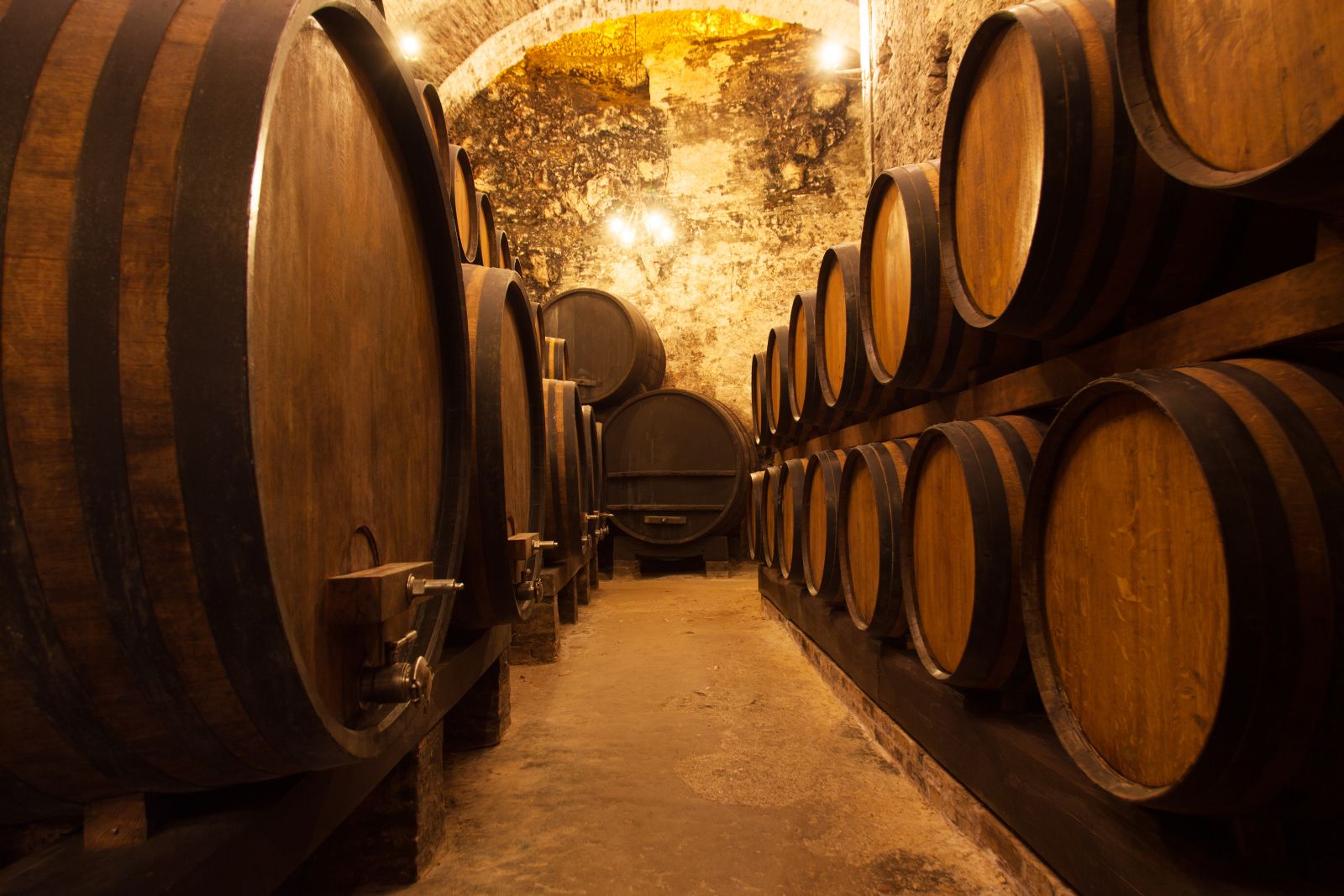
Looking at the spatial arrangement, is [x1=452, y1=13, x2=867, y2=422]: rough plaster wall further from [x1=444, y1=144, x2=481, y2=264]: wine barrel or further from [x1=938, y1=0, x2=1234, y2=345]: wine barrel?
[x1=938, y1=0, x2=1234, y2=345]: wine barrel

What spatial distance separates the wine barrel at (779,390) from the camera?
15.3ft

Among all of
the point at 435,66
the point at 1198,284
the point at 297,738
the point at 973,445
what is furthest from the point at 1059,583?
the point at 435,66

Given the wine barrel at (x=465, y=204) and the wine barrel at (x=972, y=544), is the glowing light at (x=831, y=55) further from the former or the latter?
the wine barrel at (x=972, y=544)

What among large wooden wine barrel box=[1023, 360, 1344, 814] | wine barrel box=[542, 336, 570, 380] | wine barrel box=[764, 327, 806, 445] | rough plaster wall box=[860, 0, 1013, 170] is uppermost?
rough plaster wall box=[860, 0, 1013, 170]

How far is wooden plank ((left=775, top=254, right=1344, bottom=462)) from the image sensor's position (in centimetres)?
106

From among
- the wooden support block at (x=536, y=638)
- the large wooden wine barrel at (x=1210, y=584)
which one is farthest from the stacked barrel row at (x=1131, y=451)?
the wooden support block at (x=536, y=638)

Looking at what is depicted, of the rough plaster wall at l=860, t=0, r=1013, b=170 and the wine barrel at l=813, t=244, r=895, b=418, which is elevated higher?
the rough plaster wall at l=860, t=0, r=1013, b=170

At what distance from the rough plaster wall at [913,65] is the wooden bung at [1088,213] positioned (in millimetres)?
1790

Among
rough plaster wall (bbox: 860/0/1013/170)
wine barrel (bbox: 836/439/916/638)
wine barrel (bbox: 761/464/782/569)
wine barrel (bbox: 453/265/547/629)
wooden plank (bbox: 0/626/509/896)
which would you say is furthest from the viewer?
wine barrel (bbox: 761/464/782/569)

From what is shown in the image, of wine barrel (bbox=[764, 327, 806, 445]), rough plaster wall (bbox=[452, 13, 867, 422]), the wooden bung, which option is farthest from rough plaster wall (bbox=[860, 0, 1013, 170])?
rough plaster wall (bbox=[452, 13, 867, 422])

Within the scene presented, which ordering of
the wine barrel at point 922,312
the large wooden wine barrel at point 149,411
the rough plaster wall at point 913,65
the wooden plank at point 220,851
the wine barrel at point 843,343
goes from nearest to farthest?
the large wooden wine barrel at point 149,411, the wooden plank at point 220,851, the wine barrel at point 922,312, the wine barrel at point 843,343, the rough plaster wall at point 913,65

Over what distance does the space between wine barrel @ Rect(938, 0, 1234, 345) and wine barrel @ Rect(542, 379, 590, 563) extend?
2560 millimetres

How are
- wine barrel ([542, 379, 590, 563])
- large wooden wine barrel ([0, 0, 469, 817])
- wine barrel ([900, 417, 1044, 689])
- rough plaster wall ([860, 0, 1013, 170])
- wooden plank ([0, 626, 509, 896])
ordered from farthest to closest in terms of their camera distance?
wine barrel ([542, 379, 590, 563]) → rough plaster wall ([860, 0, 1013, 170]) → wine barrel ([900, 417, 1044, 689]) → wooden plank ([0, 626, 509, 896]) → large wooden wine barrel ([0, 0, 469, 817])

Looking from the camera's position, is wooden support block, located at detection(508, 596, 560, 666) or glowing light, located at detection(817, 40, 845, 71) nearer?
wooden support block, located at detection(508, 596, 560, 666)
